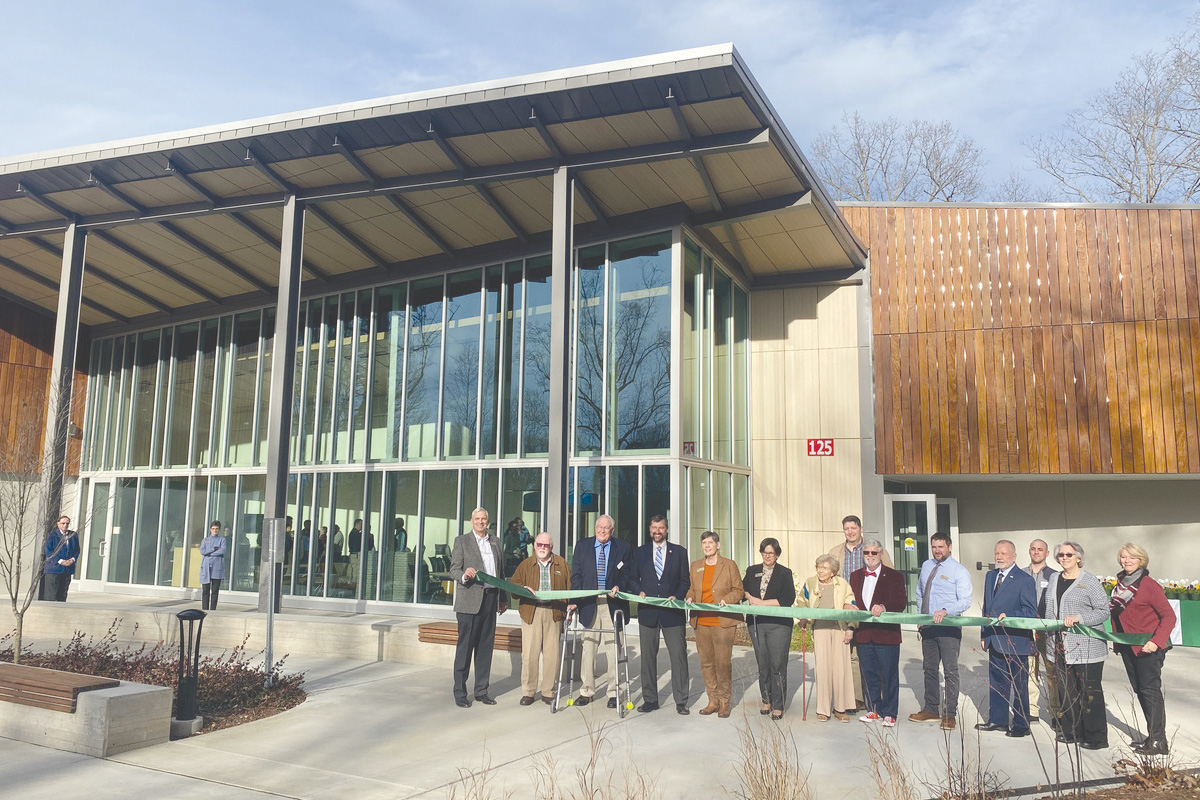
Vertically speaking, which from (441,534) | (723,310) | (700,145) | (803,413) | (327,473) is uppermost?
(700,145)

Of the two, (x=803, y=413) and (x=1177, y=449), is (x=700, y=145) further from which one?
(x=1177, y=449)

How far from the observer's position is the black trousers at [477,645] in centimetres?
885

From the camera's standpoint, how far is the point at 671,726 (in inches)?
310

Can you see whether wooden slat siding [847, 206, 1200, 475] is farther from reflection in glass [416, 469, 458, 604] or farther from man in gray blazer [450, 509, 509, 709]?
man in gray blazer [450, 509, 509, 709]

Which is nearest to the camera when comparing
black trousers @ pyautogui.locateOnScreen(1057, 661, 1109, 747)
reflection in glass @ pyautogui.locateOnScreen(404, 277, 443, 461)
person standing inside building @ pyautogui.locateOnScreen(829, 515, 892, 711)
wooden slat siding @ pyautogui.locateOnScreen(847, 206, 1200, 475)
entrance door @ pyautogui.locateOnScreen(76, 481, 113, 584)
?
black trousers @ pyautogui.locateOnScreen(1057, 661, 1109, 747)

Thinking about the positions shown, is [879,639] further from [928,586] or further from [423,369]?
[423,369]

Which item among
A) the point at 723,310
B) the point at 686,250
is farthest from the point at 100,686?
the point at 723,310

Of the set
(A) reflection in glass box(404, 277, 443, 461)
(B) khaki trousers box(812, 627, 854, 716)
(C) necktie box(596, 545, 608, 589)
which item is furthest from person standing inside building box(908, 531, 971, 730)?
(A) reflection in glass box(404, 277, 443, 461)

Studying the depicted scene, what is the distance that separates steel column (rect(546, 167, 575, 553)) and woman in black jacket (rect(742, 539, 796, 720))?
4010 millimetres

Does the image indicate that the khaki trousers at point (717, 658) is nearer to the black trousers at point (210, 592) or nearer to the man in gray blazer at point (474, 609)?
the man in gray blazer at point (474, 609)

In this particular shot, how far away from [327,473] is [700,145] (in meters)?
9.62

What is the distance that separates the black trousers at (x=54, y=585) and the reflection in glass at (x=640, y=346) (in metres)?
9.97

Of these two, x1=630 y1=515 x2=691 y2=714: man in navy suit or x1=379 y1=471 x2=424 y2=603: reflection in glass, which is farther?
x1=379 y1=471 x2=424 y2=603: reflection in glass

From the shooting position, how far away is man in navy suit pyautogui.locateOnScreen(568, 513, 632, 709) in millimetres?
8723
